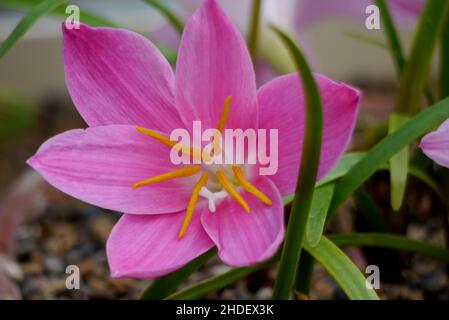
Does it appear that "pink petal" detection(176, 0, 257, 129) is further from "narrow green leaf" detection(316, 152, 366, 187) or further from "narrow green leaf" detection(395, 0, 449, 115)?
"narrow green leaf" detection(395, 0, 449, 115)

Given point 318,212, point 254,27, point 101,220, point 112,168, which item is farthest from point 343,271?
point 101,220

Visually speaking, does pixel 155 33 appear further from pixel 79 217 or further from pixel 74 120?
pixel 74 120

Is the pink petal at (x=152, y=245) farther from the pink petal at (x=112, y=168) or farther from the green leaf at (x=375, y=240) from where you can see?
the green leaf at (x=375, y=240)

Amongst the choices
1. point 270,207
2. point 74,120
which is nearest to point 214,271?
point 270,207

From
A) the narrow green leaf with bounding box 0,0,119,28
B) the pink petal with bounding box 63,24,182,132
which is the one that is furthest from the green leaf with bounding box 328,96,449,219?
the narrow green leaf with bounding box 0,0,119,28

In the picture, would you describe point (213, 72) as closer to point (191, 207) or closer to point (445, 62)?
point (191, 207)
